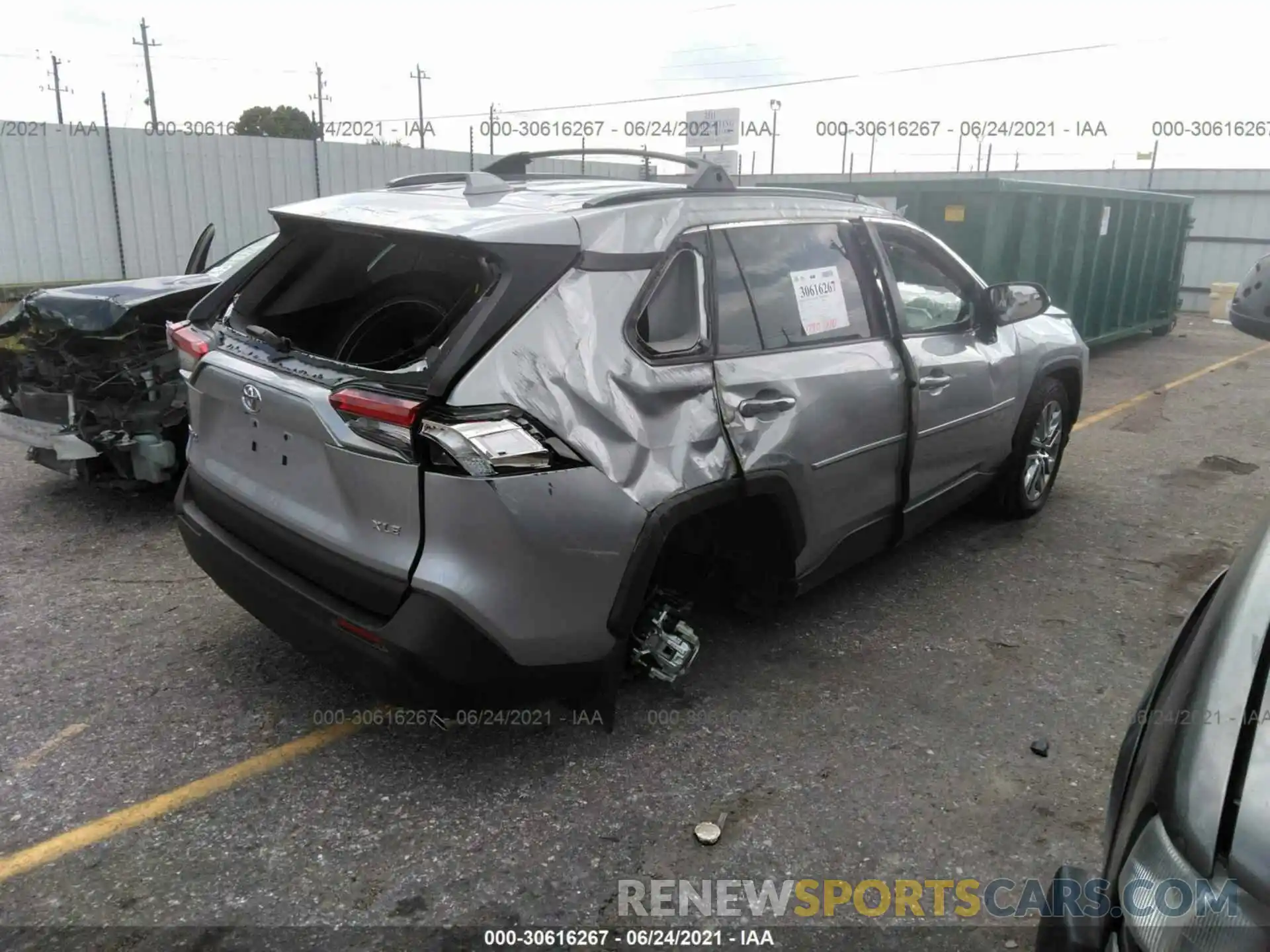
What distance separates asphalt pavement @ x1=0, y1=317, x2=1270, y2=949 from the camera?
2.51 m

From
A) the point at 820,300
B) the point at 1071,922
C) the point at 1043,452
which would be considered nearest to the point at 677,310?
the point at 820,300

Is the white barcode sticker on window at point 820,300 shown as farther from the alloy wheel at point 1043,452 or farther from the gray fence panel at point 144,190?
the gray fence panel at point 144,190

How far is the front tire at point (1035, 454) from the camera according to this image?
498 cm

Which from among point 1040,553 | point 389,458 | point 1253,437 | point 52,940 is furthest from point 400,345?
point 1253,437

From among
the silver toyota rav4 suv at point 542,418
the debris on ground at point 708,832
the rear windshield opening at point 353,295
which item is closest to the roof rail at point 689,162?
the silver toyota rav4 suv at point 542,418

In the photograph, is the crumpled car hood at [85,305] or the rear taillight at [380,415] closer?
the rear taillight at [380,415]

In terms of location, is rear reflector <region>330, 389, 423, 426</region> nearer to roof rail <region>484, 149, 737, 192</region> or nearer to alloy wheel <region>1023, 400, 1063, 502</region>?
roof rail <region>484, 149, 737, 192</region>

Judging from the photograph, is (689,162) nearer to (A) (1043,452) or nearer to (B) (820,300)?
(B) (820,300)

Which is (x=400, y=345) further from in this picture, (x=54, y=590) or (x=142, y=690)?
(x=54, y=590)

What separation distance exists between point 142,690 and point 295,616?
1.02 metres

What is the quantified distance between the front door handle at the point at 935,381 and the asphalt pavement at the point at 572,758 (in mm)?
990

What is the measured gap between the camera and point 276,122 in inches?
1330

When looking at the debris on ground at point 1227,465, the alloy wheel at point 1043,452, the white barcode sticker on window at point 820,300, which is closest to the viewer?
the white barcode sticker on window at point 820,300

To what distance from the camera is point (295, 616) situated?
284cm
